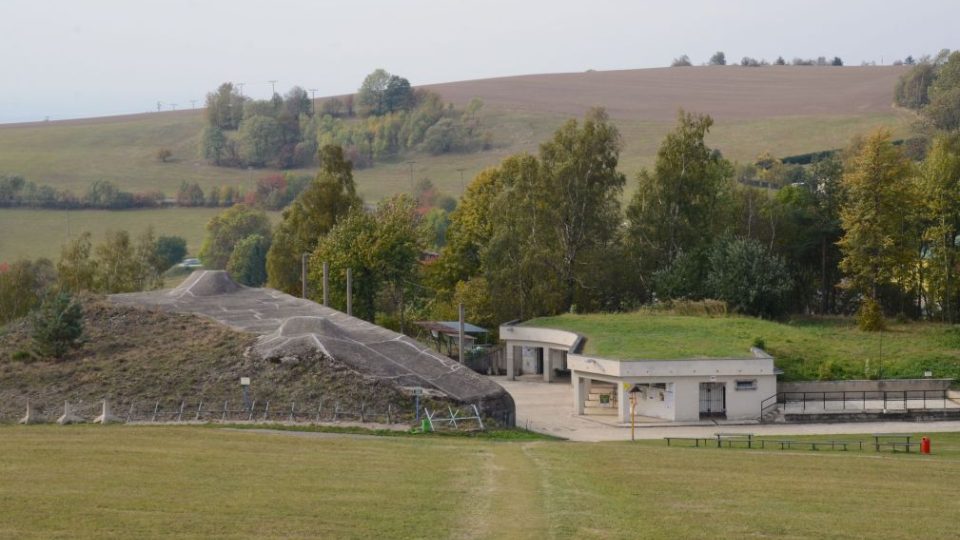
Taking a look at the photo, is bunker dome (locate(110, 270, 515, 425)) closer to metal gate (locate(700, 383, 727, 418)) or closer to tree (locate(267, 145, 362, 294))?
metal gate (locate(700, 383, 727, 418))

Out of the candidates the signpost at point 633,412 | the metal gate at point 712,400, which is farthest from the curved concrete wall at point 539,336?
the metal gate at point 712,400

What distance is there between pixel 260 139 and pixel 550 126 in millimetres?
33186

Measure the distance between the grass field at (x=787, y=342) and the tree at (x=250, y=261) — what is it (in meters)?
48.8

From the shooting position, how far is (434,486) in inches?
1033

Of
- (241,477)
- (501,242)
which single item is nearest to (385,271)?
(501,242)

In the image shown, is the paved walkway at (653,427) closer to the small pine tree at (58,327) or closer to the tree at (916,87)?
the small pine tree at (58,327)

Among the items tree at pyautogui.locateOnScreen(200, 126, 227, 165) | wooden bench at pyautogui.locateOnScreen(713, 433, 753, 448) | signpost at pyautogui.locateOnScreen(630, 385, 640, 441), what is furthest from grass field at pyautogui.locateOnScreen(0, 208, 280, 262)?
wooden bench at pyautogui.locateOnScreen(713, 433, 753, 448)

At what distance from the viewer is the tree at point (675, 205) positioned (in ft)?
217

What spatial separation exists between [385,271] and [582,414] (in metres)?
22.9

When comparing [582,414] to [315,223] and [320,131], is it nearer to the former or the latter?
[315,223]

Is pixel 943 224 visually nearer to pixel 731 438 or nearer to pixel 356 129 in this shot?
pixel 731 438

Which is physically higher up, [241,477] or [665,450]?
[241,477]

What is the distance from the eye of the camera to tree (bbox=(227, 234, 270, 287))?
105125mm

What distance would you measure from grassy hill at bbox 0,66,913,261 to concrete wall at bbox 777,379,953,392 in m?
69.4
